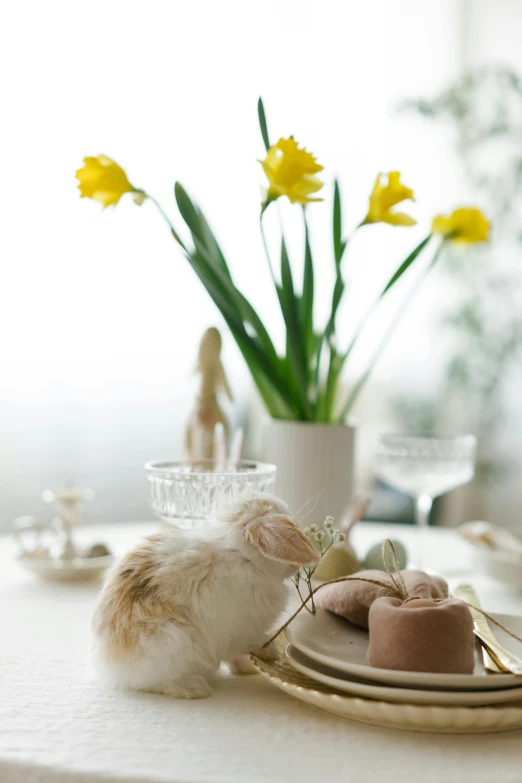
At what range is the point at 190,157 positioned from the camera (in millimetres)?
2412

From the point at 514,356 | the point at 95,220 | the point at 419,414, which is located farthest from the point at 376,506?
the point at 95,220

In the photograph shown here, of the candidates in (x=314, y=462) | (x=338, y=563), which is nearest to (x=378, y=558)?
(x=338, y=563)

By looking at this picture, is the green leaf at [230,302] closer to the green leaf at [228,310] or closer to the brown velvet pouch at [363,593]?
the green leaf at [228,310]

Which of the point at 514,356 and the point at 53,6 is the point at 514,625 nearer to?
the point at 53,6

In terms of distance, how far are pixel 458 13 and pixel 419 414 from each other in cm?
166

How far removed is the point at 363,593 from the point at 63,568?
0.43m

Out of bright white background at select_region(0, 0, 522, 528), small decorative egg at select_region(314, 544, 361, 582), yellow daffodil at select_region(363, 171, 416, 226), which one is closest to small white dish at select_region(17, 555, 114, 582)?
small decorative egg at select_region(314, 544, 361, 582)

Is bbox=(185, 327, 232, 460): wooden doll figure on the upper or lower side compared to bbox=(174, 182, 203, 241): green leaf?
lower

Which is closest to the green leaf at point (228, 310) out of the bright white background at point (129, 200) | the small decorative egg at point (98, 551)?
the small decorative egg at point (98, 551)

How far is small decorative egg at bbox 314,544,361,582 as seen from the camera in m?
0.77

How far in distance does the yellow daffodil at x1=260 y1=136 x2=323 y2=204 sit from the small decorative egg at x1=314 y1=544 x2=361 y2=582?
333 millimetres

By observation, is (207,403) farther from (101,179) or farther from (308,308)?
(101,179)

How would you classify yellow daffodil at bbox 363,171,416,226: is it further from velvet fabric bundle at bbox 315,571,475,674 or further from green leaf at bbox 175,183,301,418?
velvet fabric bundle at bbox 315,571,475,674

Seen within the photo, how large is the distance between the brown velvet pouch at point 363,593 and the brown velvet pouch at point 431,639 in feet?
0.25
